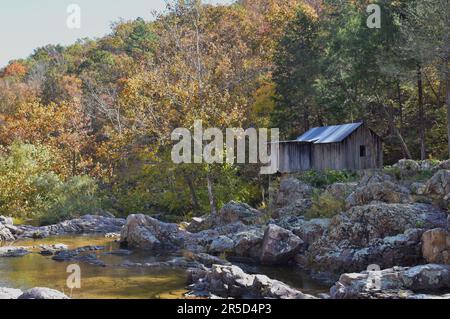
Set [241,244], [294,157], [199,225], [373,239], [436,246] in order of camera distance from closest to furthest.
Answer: [436,246] < [373,239] < [241,244] < [199,225] < [294,157]

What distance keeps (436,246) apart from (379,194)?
17.6 ft

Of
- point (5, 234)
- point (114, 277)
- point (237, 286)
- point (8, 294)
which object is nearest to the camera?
point (8, 294)

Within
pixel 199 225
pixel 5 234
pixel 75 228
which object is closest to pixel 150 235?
pixel 199 225

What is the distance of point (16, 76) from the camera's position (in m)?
74.4

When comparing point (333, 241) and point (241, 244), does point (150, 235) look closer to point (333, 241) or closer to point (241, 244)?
point (241, 244)

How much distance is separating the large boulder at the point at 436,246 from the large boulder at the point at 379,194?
13.7 ft

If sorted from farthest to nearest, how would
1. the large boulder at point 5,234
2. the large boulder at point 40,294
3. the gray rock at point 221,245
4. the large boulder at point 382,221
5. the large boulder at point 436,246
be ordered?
the large boulder at point 5,234
the gray rock at point 221,245
the large boulder at point 382,221
the large boulder at point 436,246
the large boulder at point 40,294

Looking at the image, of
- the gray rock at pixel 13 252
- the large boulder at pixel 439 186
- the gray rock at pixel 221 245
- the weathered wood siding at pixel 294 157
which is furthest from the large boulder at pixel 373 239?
the weathered wood siding at pixel 294 157

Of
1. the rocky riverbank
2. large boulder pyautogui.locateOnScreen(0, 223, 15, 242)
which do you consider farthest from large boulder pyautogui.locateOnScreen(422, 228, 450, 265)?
large boulder pyautogui.locateOnScreen(0, 223, 15, 242)

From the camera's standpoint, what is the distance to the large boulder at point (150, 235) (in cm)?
2598

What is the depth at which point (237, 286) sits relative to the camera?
15.8 m

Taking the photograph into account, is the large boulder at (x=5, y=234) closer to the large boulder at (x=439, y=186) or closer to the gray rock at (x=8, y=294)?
Result: the gray rock at (x=8, y=294)

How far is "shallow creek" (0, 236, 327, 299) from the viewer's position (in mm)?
16562

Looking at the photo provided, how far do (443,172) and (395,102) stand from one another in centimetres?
2322
